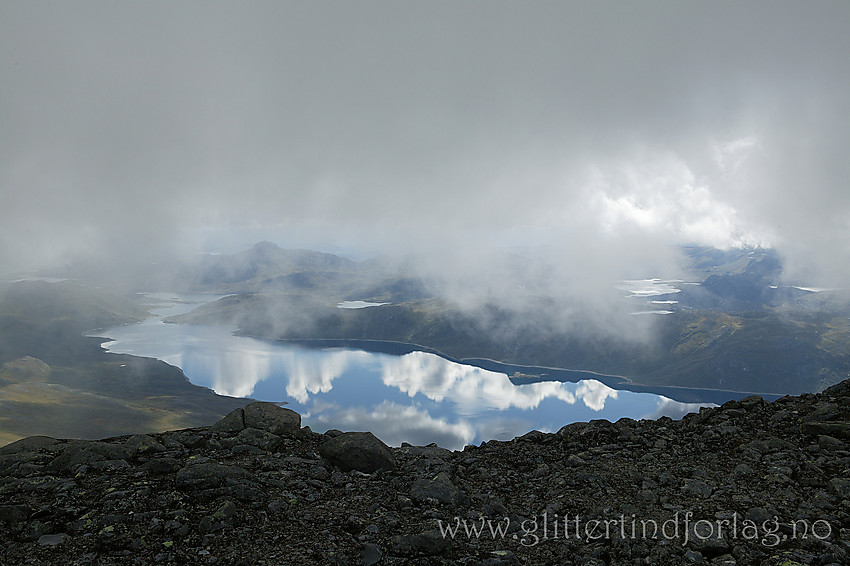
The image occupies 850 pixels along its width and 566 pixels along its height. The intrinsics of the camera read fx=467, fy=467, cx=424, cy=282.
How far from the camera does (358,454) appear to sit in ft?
45.3

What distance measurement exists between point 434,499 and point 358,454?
3.08m

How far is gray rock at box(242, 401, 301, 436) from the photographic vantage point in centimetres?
1636

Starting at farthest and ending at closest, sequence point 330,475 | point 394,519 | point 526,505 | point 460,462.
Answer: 1. point 460,462
2. point 330,475
3. point 526,505
4. point 394,519

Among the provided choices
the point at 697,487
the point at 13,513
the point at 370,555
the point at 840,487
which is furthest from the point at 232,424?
the point at 840,487

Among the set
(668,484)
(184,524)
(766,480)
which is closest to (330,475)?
(184,524)

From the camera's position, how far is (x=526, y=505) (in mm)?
11789

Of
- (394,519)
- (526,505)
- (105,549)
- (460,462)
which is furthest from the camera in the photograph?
(460,462)

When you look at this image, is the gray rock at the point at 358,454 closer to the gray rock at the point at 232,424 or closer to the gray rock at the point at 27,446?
the gray rock at the point at 232,424

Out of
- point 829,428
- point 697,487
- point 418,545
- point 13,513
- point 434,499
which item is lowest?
point 418,545

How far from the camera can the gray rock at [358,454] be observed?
13.7m

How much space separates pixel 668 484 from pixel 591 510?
→ 9.16ft

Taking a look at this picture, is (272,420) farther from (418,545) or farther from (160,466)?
(418,545)

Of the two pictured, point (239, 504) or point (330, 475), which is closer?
point (239, 504)

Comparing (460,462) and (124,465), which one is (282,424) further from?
(460,462)
